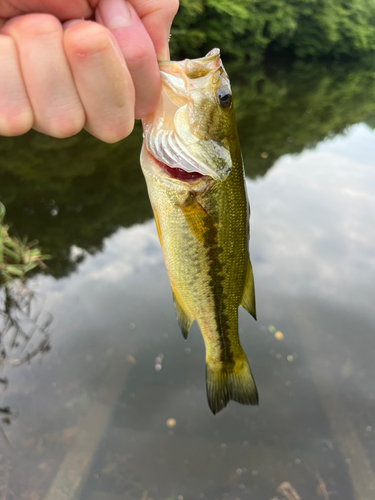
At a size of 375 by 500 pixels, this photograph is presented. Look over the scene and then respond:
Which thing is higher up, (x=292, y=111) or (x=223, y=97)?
(x=223, y=97)

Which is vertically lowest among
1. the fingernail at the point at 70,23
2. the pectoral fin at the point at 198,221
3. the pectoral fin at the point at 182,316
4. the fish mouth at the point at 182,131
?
the pectoral fin at the point at 182,316

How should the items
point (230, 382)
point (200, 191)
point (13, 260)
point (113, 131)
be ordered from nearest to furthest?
point (113, 131) → point (200, 191) → point (230, 382) → point (13, 260)

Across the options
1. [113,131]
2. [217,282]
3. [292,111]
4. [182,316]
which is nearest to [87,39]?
[113,131]

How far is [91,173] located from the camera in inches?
319

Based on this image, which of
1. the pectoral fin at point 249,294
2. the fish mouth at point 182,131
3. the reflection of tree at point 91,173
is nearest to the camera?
the fish mouth at point 182,131

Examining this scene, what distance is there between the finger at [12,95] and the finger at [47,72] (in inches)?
0.7

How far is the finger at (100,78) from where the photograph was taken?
36.4 inches

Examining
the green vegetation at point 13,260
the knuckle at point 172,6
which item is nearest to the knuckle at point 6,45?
the knuckle at point 172,6

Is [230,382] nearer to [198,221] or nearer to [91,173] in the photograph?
[198,221]

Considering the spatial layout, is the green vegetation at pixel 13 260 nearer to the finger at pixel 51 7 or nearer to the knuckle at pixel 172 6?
the finger at pixel 51 7

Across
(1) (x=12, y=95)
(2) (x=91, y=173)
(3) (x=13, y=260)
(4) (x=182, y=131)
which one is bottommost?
(2) (x=91, y=173)

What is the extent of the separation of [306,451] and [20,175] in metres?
7.88

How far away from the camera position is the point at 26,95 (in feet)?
3.31

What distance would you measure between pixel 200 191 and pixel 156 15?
727 millimetres
